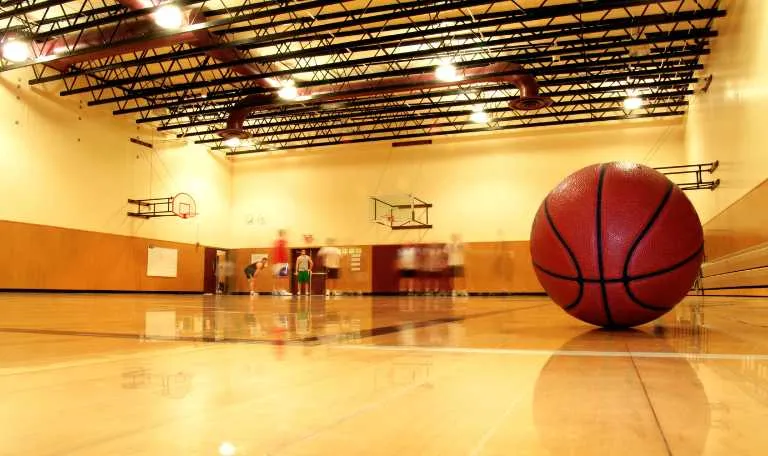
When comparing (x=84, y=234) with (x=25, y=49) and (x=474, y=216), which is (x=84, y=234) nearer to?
(x=25, y=49)

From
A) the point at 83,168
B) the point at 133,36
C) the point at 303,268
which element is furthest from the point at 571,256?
the point at 83,168

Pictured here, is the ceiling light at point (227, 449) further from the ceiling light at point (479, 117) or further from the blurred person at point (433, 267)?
the blurred person at point (433, 267)

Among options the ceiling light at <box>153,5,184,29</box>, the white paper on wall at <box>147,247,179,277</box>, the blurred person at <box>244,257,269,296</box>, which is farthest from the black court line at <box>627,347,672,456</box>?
the blurred person at <box>244,257,269,296</box>

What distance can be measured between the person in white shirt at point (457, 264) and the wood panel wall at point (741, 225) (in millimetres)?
8971

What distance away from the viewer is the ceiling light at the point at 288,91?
52.7 feet

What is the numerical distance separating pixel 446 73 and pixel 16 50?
10861 mm

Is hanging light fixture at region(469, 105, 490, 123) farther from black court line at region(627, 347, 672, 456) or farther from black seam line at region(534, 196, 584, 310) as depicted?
black court line at region(627, 347, 672, 456)

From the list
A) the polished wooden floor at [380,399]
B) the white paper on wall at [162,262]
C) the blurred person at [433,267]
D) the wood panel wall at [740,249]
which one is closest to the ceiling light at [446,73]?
the wood panel wall at [740,249]

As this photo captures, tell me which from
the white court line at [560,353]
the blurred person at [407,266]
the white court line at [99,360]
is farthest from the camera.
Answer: the blurred person at [407,266]

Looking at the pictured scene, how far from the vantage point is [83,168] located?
1856cm

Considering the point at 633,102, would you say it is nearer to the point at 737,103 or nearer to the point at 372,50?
the point at 737,103

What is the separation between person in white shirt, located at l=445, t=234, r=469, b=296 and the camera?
22.5m

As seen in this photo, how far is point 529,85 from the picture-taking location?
15.1 metres

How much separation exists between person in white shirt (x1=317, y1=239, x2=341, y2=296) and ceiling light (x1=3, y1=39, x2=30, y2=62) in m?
12.2
